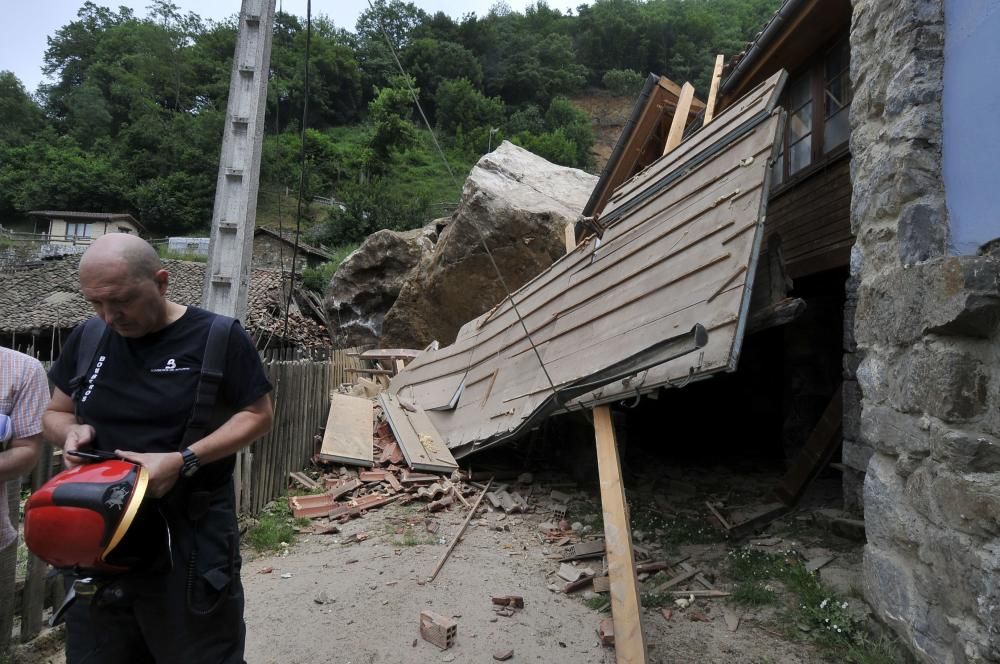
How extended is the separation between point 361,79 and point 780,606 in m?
58.3

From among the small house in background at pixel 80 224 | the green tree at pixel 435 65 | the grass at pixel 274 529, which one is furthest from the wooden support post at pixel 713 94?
the green tree at pixel 435 65

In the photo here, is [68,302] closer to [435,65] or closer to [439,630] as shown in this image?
[439,630]

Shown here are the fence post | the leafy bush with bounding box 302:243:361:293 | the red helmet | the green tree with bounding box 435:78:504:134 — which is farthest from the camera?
the green tree with bounding box 435:78:504:134

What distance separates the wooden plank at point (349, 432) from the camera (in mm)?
6043

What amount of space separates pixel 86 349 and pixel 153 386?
0.32 m

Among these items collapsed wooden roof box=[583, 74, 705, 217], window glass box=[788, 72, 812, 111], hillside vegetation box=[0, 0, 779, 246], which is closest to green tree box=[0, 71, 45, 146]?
hillside vegetation box=[0, 0, 779, 246]

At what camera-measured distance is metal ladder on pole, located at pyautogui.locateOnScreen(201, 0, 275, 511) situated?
16.5 ft

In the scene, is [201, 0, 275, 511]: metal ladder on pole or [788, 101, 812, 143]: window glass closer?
[201, 0, 275, 511]: metal ladder on pole

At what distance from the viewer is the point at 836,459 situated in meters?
5.13

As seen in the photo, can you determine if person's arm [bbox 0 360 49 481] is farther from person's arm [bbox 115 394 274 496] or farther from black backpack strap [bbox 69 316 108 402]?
person's arm [bbox 115 394 274 496]

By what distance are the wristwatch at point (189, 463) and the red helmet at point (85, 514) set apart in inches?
4.2

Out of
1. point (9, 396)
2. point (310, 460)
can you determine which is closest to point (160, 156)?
point (310, 460)

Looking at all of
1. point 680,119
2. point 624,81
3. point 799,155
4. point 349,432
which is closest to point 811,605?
point 349,432

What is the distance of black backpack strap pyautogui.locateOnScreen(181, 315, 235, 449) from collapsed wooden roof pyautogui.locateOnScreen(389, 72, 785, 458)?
2.52m
